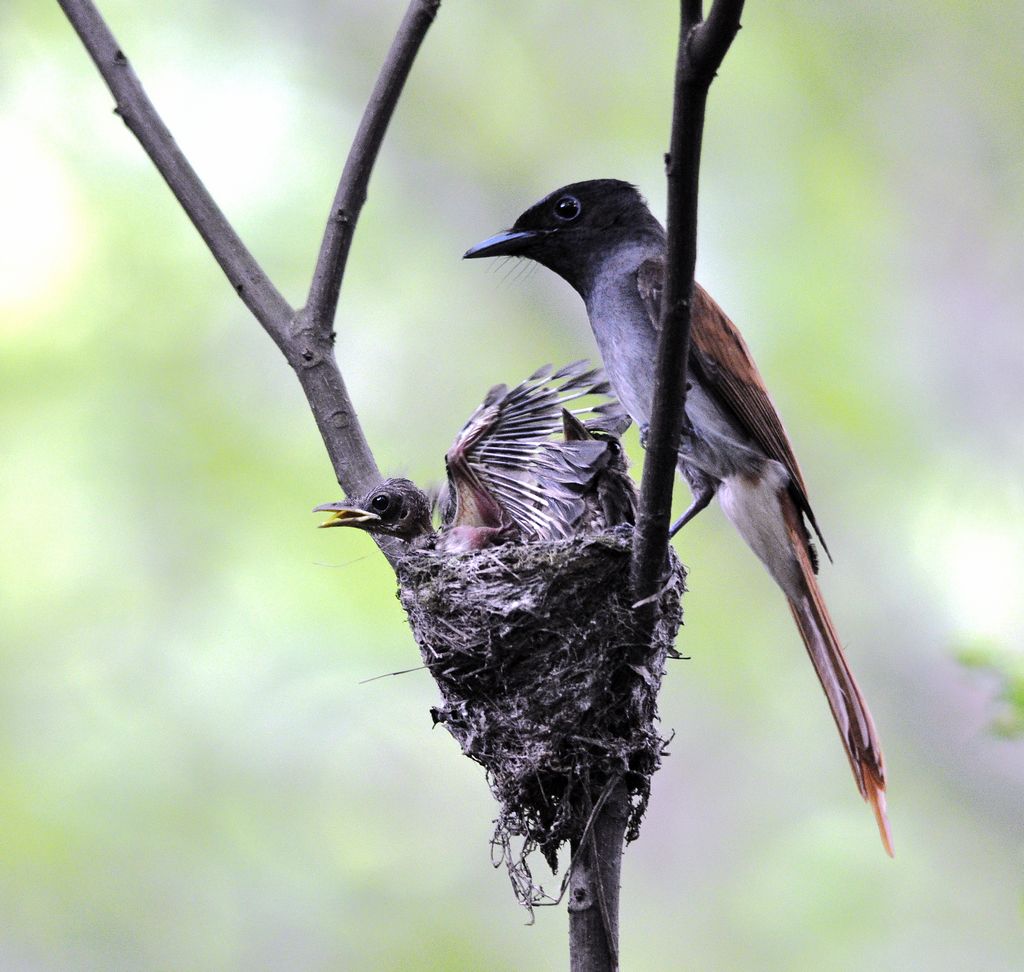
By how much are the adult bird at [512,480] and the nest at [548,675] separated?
0.30 meters

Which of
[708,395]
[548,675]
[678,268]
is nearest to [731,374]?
[708,395]

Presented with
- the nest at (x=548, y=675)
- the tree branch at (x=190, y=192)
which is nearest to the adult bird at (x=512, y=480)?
the nest at (x=548, y=675)

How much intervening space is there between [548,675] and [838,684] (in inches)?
35.7

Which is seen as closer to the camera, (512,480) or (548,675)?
(548,675)

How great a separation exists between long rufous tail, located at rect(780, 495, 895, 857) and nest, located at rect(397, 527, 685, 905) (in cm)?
52

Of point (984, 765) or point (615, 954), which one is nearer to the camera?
point (615, 954)

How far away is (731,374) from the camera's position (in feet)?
11.8

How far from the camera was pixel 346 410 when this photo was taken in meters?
3.36

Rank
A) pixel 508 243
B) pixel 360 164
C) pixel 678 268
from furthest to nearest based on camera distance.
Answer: pixel 508 243
pixel 360 164
pixel 678 268

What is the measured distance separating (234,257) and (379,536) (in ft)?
2.83

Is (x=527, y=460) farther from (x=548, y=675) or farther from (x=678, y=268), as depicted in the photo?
(x=678, y=268)

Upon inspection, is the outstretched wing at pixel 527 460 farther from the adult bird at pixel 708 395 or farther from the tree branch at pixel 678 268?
the tree branch at pixel 678 268

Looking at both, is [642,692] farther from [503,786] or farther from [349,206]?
[349,206]

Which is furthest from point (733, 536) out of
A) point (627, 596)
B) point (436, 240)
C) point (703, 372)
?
point (627, 596)
